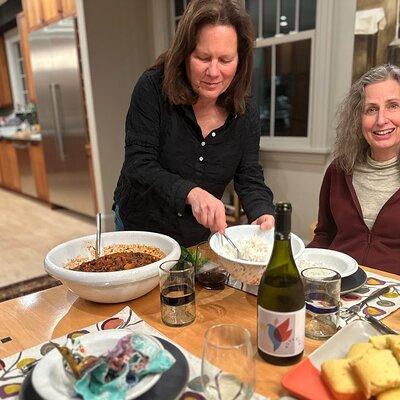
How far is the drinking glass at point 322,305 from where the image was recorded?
86cm

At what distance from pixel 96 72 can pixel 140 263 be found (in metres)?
3.31

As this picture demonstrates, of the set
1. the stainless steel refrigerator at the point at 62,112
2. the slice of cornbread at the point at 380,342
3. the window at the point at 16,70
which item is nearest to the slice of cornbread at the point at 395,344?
the slice of cornbread at the point at 380,342

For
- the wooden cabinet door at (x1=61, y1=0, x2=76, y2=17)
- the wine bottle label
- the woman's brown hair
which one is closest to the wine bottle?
the wine bottle label

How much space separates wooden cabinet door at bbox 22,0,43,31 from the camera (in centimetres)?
442

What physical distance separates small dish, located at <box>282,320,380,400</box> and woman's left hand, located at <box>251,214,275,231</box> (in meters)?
0.36

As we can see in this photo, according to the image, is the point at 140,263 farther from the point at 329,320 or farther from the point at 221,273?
the point at 329,320

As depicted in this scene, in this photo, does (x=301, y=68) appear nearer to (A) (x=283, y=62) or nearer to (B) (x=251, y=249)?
(A) (x=283, y=62)

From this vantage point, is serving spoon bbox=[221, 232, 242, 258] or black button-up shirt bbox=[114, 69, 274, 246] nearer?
serving spoon bbox=[221, 232, 242, 258]

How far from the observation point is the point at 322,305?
2.88 feet

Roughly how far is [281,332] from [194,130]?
2.77 feet

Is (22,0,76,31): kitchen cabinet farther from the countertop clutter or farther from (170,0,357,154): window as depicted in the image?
(170,0,357,154): window

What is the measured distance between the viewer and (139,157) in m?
1.31

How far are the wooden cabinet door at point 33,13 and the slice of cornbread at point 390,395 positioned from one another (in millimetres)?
4835

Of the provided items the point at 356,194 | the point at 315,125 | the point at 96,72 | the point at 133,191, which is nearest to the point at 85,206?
the point at 96,72
